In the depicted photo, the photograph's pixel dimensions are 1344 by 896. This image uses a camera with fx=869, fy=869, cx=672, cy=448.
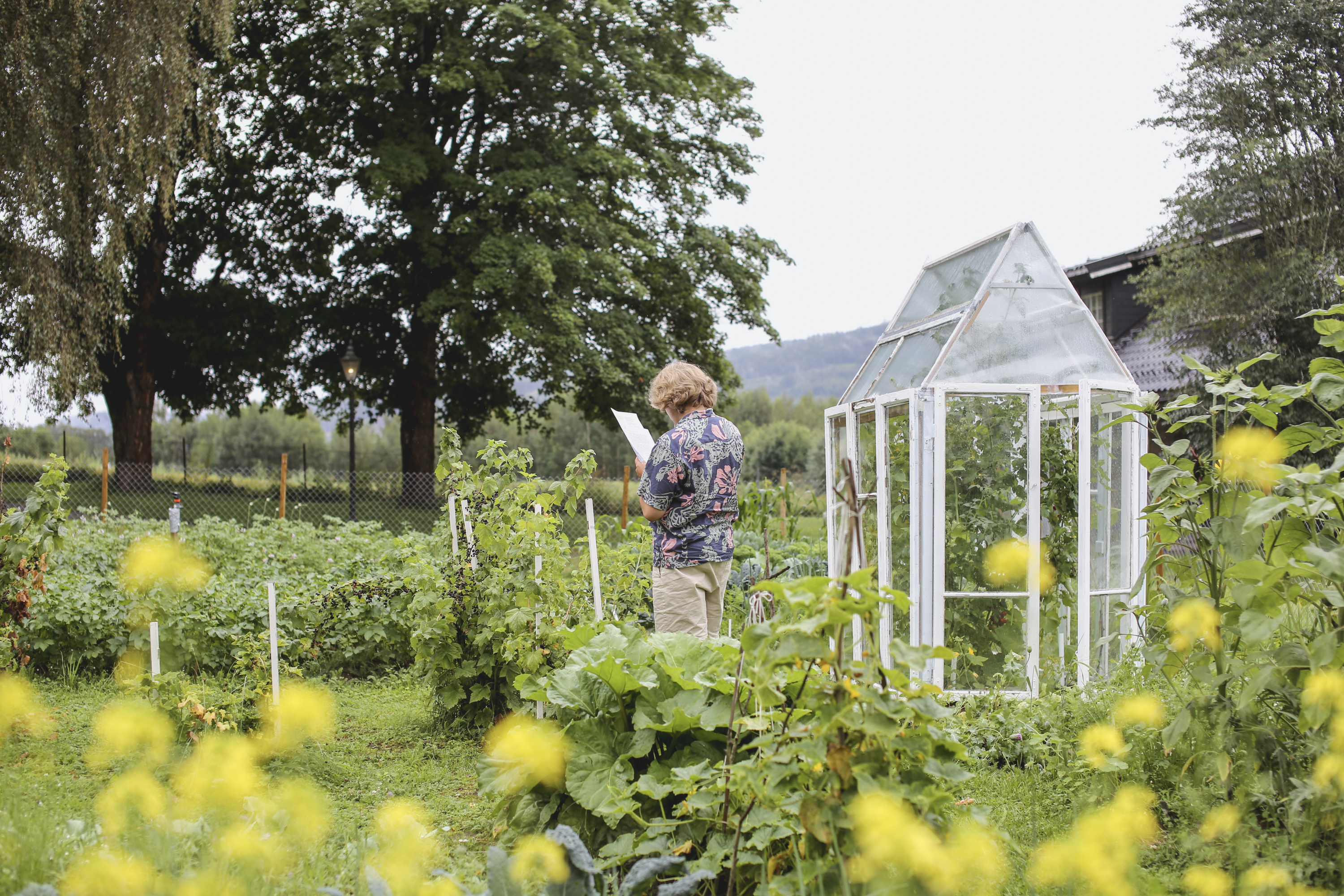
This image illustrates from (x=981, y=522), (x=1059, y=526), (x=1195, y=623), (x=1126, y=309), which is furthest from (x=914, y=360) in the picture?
(x=1126, y=309)

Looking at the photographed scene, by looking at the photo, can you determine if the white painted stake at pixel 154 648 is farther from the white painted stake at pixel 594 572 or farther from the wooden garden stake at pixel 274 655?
the white painted stake at pixel 594 572

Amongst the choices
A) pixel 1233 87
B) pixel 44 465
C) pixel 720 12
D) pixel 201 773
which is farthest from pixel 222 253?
pixel 1233 87

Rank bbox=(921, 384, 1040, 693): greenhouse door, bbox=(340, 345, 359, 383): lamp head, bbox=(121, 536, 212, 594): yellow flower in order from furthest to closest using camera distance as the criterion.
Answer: bbox=(340, 345, 359, 383): lamp head < bbox=(921, 384, 1040, 693): greenhouse door < bbox=(121, 536, 212, 594): yellow flower

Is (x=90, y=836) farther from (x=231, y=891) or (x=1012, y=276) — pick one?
(x=1012, y=276)

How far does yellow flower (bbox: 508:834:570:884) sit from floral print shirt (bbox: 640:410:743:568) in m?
1.70

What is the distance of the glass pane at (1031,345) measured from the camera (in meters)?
4.43

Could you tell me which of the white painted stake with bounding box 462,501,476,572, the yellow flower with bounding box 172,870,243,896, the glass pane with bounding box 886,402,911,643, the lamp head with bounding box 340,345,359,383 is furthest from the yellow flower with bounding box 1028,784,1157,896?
the lamp head with bounding box 340,345,359,383

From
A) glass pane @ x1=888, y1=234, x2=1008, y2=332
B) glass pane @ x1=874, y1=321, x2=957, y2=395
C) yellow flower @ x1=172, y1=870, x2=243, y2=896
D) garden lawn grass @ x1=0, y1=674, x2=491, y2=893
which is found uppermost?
glass pane @ x1=888, y1=234, x2=1008, y2=332

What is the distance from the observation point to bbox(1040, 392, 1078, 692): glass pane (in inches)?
174

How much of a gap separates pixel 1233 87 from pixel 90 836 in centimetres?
2013

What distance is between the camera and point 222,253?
16344 millimetres

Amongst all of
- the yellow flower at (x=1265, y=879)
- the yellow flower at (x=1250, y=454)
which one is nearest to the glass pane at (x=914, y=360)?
the yellow flower at (x=1250, y=454)

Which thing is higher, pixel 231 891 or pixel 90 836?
pixel 231 891

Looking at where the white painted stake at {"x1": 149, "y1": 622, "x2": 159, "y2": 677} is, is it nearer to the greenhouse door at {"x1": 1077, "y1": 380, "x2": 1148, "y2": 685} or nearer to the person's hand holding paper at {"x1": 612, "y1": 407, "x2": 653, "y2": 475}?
the person's hand holding paper at {"x1": 612, "y1": 407, "x2": 653, "y2": 475}
